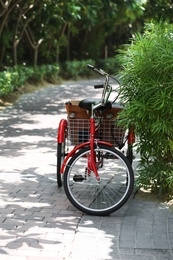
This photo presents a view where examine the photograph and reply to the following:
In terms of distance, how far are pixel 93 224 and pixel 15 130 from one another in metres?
6.09

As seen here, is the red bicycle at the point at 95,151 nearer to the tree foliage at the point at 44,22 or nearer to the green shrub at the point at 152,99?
the green shrub at the point at 152,99

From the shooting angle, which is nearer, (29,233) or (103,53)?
(29,233)

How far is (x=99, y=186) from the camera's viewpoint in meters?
6.18

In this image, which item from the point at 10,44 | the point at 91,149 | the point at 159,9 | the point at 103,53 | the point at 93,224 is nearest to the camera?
the point at 93,224

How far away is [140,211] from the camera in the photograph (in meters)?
5.36

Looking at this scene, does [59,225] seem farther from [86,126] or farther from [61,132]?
→ [61,132]

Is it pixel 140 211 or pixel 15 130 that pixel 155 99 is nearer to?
pixel 140 211

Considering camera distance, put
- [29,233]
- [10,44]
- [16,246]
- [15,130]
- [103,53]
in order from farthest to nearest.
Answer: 1. [103,53]
2. [10,44]
3. [15,130]
4. [29,233]
5. [16,246]

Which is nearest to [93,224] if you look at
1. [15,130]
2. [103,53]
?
[15,130]

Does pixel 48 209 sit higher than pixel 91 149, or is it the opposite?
pixel 91 149

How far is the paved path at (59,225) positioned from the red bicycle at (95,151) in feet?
0.66

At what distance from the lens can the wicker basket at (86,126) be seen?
577 centimetres

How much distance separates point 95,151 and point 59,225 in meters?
0.90

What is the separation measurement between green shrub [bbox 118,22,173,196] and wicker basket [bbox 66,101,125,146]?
0.25m
